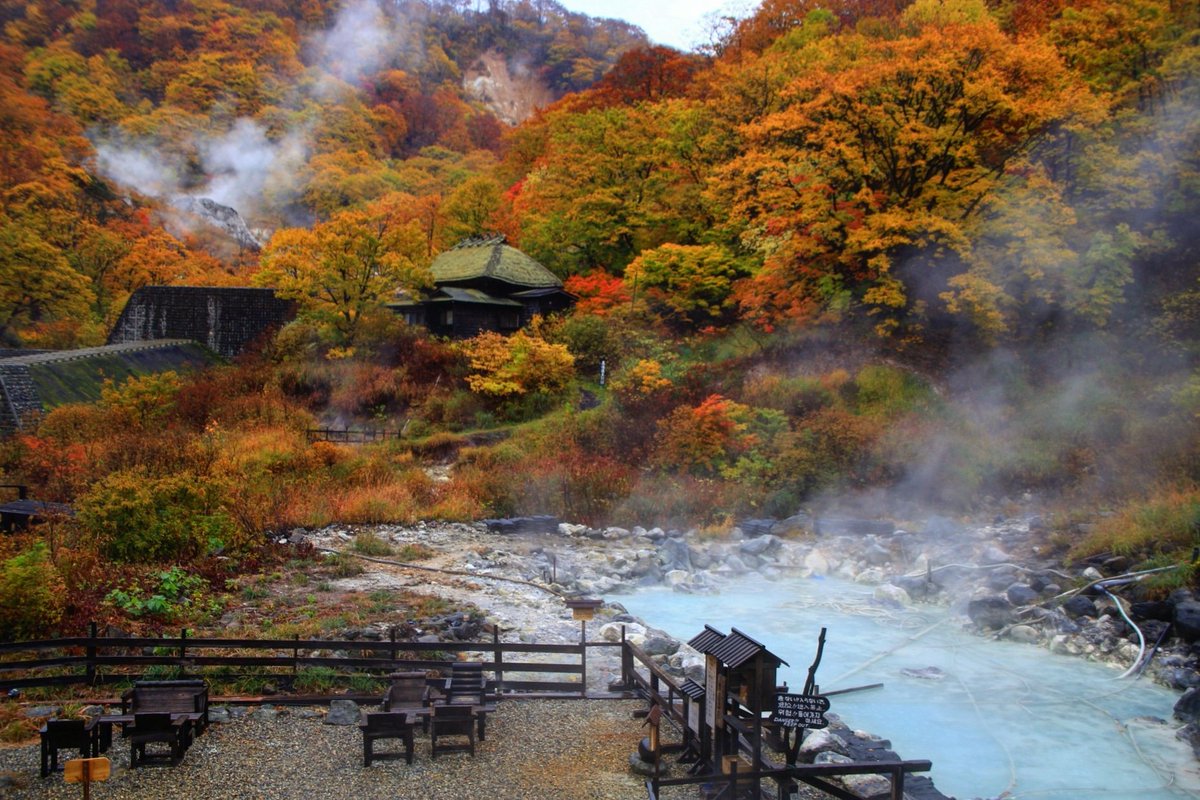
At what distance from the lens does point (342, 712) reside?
7.75 metres

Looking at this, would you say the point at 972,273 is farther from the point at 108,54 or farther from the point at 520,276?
the point at 108,54

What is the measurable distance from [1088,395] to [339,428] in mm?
21902

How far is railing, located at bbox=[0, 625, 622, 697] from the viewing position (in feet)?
25.6

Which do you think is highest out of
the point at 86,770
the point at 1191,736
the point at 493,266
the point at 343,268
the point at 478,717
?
the point at 493,266

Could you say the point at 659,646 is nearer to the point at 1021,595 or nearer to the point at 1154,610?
the point at 1021,595

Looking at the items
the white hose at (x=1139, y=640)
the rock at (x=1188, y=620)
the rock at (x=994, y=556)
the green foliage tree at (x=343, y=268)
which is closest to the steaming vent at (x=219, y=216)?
the green foliage tree at (x=343, y=268)

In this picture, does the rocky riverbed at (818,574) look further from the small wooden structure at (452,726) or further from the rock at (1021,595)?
the small wooden structure at (452,726)

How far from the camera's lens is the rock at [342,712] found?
7.62m

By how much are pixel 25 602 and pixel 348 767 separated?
4.67 m

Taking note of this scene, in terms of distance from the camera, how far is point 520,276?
32.1m

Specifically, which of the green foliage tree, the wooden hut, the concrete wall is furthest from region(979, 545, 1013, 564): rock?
the concrete wall

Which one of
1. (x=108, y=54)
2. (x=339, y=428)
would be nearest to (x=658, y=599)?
(x=339, y=428)

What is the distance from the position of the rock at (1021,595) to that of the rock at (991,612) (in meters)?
0.21

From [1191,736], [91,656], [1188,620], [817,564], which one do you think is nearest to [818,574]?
[817,564]
